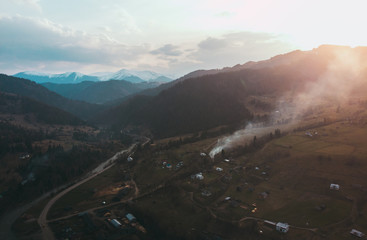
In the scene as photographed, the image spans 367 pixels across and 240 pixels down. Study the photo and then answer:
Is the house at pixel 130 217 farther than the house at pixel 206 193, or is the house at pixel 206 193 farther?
the house at pixel 206 193

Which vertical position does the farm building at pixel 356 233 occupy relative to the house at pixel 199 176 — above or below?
below

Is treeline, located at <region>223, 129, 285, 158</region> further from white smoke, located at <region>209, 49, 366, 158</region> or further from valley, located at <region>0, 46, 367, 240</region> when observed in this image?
white smoke, located at <region>209, 49, 366, 158</region>

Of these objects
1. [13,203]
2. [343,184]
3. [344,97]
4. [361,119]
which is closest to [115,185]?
[13,203]

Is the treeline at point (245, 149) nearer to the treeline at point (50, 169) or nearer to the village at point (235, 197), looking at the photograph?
the village at point (235, 197)

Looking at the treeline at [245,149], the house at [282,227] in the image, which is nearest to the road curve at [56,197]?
the house at [282,227]

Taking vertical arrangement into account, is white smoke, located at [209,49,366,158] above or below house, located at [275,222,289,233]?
above

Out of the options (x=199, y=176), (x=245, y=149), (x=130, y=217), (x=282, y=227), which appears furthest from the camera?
(x=245, y=149)

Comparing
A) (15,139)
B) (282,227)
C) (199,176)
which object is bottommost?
(282,227)

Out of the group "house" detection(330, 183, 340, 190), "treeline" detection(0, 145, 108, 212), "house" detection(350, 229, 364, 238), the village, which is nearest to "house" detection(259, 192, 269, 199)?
the village

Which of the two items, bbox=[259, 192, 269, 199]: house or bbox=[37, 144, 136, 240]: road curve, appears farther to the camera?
bbox=[259, 192, 269, 199]: house

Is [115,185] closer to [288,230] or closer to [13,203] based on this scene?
[13,203]

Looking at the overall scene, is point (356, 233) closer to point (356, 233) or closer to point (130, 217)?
point (356, 233)

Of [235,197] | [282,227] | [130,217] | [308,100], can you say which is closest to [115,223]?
[130,217]

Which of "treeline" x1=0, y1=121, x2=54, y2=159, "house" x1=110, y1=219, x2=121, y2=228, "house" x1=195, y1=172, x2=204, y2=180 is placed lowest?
"house" x1=110, y1=219, x2=121, y2=228
